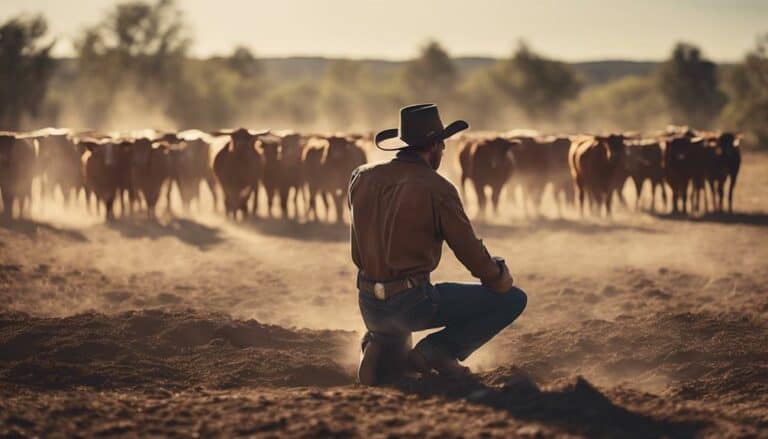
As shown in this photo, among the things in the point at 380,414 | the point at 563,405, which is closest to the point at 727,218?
the point at 563,405

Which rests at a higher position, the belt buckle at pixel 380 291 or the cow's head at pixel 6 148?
the cow's head at pixel 6 148

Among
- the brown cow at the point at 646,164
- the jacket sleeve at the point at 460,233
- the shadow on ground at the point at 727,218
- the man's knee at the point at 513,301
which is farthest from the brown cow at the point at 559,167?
the jacket sleeve at the point at 460,233

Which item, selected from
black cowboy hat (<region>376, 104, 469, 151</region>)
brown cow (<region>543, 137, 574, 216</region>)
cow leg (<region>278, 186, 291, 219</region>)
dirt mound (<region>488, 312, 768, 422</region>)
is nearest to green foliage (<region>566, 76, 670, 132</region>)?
brown cow (<region>543, 137, 574, 216</region>)

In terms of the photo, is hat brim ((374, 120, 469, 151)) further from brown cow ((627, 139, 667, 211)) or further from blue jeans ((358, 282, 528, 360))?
brown cow ((627, 139, 667, 211))

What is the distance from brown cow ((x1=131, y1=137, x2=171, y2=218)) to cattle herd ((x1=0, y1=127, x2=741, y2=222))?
0.06 ft

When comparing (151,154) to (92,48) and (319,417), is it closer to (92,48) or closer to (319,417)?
(319,417)

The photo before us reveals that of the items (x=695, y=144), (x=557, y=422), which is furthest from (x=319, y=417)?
(x=695, y=144)

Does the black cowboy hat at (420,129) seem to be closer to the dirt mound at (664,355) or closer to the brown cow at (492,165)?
the dirt mound at (664,355)

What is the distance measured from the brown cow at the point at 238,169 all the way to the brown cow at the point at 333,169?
1.08m

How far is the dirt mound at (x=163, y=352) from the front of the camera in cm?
623

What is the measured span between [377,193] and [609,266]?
312 inches

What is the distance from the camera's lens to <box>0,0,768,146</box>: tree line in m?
53.3

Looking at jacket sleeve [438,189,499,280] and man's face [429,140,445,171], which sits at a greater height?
man's face [429,140,445,171]

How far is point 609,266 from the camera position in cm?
1288
